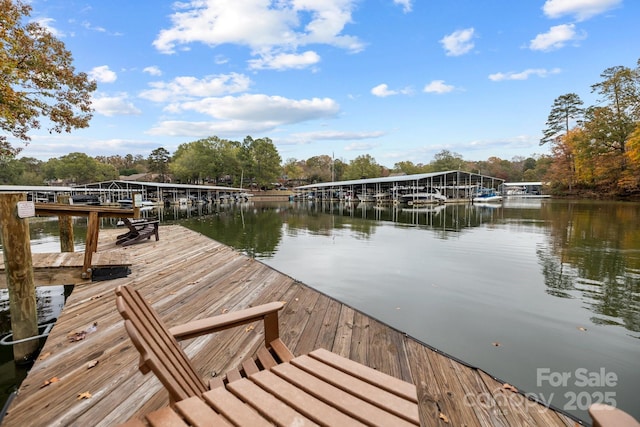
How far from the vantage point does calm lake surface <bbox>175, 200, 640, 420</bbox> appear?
12.2 ft

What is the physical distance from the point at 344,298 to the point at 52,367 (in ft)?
14.9

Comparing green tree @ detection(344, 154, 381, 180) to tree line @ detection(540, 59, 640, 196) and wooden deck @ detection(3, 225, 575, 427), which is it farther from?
wooden deck @ detection(3, 225, 575, 427)

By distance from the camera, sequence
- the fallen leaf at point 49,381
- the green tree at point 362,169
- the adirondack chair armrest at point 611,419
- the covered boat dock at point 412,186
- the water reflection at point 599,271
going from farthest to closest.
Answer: the green tree at point 362,169 < the covered boat dock at point 412,186 < the water reflection at point 599,271 < the fallen leaf at point 49,381 < the adirondack chair armrest at point 611,419

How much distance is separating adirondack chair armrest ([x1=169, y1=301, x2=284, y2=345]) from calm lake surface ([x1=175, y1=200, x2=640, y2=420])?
2.80m

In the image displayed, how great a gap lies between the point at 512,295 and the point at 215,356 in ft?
19.6

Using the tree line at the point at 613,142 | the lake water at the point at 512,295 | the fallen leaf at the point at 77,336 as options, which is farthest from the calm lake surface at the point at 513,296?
the tree line at the point at 613,142

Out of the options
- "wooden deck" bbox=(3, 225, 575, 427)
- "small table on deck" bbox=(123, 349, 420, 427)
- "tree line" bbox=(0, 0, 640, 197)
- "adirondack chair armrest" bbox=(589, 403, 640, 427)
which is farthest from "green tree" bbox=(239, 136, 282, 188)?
"adirondack chair armrest" bbox=(589, 403, 640, 427)

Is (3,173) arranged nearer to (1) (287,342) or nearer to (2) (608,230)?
(1) (287,342)

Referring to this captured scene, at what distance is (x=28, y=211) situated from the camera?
11.9ft

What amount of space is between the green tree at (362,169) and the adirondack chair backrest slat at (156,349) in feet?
230

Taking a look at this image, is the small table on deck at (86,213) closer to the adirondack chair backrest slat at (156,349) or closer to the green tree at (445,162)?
the adirondack chair backrest slat at (156,349)

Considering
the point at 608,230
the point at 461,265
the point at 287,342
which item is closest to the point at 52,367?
the point at 287,342

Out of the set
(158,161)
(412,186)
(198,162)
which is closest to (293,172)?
(198,162)

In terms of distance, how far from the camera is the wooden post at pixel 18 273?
3.63 meters
